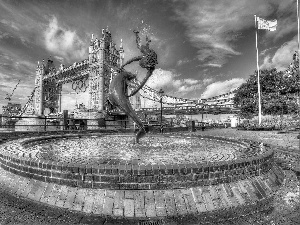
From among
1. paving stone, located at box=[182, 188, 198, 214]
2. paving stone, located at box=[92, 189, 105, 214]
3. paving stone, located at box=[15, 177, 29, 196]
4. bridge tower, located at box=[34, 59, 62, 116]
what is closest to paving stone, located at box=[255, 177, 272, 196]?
paving stone, located at box=[182, 188, 198, 214]

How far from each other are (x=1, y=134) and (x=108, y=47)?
1811 inches

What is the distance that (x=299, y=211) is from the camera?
3.10 meters

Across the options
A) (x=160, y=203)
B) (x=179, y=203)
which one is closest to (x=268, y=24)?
(x=179, y=203)

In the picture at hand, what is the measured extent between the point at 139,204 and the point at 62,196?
3.81 feet

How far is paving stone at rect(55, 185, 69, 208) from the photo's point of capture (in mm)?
3111

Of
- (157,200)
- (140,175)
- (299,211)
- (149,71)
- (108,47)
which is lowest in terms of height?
(299,211)

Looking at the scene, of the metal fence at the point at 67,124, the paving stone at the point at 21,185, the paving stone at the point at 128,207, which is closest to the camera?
the paving stone at the point at 128,207

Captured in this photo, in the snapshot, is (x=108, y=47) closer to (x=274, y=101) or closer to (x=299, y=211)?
(x=274, y=101)

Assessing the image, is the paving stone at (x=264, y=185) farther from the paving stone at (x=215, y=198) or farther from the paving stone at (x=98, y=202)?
the paving stone at (x=98, y=202)

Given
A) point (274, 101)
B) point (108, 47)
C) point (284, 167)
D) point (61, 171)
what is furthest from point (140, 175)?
point (108, 47)

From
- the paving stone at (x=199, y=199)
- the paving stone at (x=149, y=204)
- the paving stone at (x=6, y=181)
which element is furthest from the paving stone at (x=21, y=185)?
the paving stone at (x=199, y=199)

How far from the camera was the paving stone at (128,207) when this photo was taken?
287 cm

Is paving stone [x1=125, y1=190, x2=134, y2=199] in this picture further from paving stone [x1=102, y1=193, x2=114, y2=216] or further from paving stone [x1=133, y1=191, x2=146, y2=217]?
paving stone [x1=102, y1=193, x2=114, y2=216]

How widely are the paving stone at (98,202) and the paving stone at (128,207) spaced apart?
337 mm
